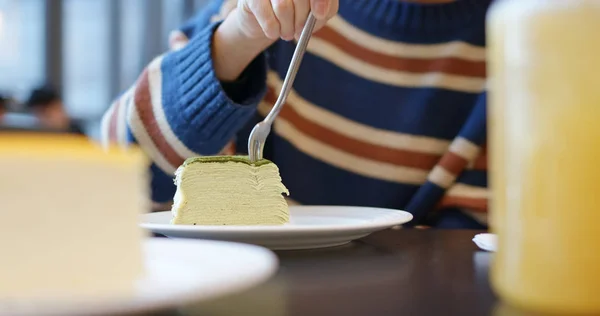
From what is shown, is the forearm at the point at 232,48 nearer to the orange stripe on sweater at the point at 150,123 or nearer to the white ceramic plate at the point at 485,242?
the orange stripe on sweater at the point at 150,123

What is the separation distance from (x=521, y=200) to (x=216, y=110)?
0.62 metres

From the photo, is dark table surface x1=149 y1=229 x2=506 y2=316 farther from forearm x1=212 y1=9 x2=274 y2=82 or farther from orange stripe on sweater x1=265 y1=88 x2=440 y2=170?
orange stripe on sweater x1=265 y1=88 x2=440 y2=170

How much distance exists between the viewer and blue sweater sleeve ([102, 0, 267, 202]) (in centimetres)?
87

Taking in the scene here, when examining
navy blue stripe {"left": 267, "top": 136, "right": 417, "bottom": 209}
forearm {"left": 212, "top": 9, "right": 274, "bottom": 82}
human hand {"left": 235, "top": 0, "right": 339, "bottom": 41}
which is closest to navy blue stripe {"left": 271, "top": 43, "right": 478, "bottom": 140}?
navy blue stripe {"left": 267, "top": 136, "right": 417, "bottom": 209}

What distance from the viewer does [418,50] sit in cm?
112

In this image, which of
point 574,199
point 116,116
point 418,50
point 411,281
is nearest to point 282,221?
point 411,281

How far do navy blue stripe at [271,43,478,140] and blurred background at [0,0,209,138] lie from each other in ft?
11.1

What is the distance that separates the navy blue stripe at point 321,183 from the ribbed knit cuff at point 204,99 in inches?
7.0

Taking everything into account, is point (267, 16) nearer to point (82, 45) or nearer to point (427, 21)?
point (427, 21)

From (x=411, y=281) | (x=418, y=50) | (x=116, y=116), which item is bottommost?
(x=411, y=281)

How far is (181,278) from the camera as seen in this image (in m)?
0.28

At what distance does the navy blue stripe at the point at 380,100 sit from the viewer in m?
1.10

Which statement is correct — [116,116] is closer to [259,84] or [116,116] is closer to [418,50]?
[259,84]

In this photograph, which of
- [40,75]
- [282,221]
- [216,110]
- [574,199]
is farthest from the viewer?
[40,75]
